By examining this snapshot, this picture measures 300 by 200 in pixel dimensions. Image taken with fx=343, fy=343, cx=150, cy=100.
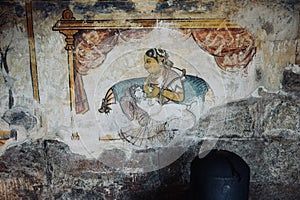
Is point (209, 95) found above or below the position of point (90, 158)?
above

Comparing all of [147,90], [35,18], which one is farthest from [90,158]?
[35,18]

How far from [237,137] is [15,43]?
2.12 m

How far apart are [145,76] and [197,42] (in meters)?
0.54

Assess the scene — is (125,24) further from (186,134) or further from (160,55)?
(186,134)

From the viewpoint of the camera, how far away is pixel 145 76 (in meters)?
3.00

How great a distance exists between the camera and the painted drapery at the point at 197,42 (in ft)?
9.61

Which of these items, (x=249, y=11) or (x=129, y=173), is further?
(x=129, y=173)

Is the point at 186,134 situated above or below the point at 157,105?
below

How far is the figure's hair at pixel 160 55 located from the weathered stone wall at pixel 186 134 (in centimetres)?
29

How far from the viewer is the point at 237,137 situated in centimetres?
312

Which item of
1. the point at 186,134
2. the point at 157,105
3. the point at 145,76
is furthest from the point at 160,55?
the point at 186,134

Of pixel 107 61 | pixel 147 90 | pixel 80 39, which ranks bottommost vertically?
pixel 147 90

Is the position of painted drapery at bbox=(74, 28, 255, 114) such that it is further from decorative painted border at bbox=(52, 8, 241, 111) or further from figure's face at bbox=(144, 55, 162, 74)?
figure's face at bbox=(144, 55, 162, 74)

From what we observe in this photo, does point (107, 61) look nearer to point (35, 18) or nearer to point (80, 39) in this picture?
point (80, 39)
